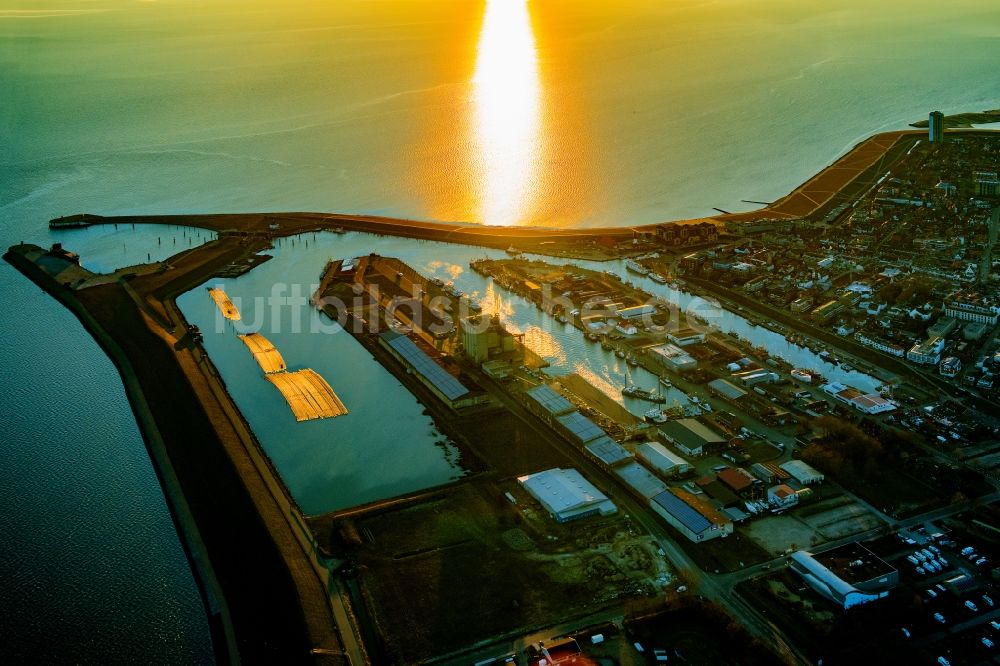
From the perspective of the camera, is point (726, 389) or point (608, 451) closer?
point (608, 451)

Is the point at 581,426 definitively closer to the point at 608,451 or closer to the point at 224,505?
the point at 608,451

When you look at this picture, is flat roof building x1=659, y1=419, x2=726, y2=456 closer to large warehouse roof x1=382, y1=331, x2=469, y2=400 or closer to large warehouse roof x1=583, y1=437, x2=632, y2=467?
large warehouse roof x1=583, y1=437, x2=632, y2=467

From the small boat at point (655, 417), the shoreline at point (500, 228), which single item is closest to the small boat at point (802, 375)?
the small boat at point (655, 417)

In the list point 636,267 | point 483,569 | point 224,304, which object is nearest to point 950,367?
point 636,267

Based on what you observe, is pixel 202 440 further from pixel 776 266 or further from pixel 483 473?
pixel 776 266

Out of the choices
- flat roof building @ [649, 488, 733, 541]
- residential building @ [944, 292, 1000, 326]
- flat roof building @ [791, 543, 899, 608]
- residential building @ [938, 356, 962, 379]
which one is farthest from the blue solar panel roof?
residential building @ [944, 292, 1000, 326]

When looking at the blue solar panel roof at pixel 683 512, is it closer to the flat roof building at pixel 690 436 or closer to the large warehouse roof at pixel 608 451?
the large warehouse roof at pixel 608 451
